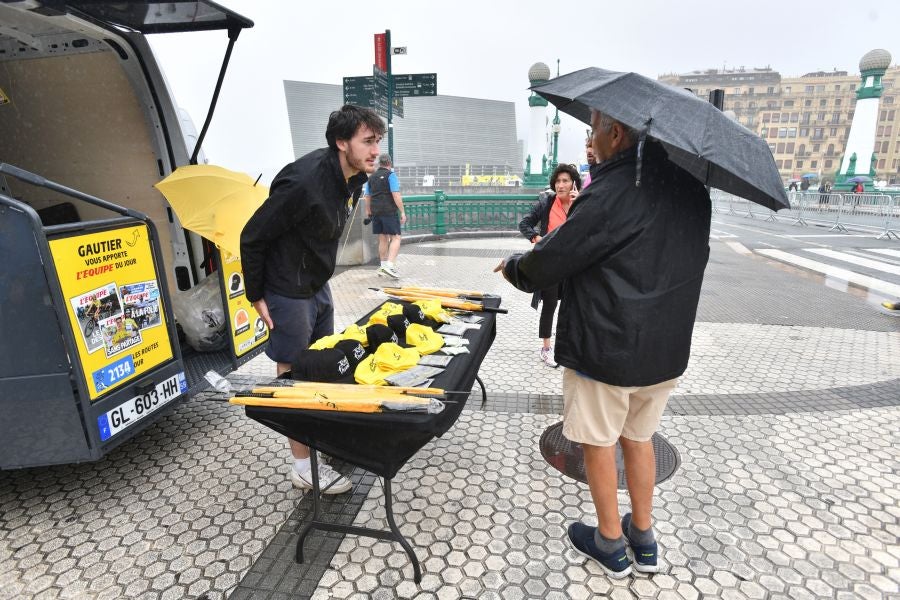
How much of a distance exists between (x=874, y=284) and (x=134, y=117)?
1119 centimetres

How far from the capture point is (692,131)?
1831 millimetres

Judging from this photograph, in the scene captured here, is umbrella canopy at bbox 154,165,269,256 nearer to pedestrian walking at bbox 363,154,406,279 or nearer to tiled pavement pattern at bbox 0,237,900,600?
tiled pavement pattern at bbox 0,237,900,600

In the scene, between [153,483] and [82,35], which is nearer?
[153,483]

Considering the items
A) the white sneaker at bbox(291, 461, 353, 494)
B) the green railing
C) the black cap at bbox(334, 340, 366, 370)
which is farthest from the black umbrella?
the green railing

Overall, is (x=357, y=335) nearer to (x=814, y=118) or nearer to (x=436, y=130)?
(x=436, y=130)

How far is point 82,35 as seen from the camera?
136 inches

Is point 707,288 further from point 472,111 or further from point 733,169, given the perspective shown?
point 472,111

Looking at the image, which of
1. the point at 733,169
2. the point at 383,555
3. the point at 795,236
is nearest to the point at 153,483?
the point at 383,555

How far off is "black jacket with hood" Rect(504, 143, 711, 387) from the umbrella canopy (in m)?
2.09

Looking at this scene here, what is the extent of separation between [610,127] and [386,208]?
7113 mm

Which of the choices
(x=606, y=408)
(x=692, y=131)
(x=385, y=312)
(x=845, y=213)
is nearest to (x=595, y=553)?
(x=606, y=408)

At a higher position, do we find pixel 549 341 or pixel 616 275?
pixel 616 275

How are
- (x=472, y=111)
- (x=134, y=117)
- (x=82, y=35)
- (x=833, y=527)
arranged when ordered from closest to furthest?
(x=833, y=527), (x=82, y=35), (x=134, y=117), (x=472, y=111)

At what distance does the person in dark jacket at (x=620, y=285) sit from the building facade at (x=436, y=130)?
56.9 meters
